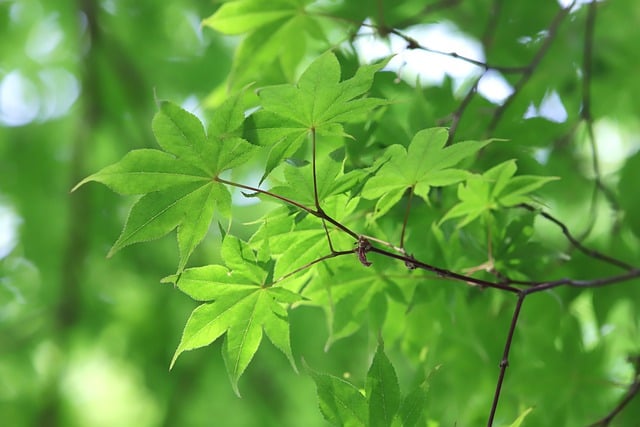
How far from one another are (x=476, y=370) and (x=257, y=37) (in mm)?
720

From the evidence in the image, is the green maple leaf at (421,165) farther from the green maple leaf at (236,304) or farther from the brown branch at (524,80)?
the brown branch at (524,80)

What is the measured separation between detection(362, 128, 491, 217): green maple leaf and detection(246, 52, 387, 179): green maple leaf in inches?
2.4

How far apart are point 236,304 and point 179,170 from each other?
18cm

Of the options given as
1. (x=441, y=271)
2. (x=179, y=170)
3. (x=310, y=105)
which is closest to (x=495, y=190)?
(x=441, y=271)

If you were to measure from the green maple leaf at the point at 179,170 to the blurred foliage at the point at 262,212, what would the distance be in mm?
249

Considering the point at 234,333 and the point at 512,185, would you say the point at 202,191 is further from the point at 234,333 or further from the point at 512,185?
the point at 512,185

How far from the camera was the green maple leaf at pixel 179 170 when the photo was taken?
694 mm

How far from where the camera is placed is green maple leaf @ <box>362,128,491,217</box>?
70cm

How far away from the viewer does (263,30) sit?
1.10 m

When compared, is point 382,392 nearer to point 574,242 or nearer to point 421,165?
point 421,165

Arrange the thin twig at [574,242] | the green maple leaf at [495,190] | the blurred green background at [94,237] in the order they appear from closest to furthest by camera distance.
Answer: the green maple leaf at [495,190] → the thin twig at [574,242] → the blurred green background at [94,237]

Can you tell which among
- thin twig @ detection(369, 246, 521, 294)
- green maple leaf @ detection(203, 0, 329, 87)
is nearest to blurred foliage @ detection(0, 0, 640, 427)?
green maple leaf @ detection(203, 0, 329, 87)

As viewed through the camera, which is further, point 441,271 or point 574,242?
point 574,242

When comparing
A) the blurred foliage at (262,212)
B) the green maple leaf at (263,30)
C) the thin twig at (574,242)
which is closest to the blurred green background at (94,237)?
the blurred foliage at (262,212)
